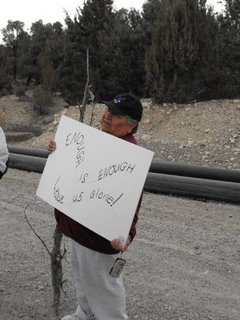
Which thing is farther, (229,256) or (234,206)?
(234,206)

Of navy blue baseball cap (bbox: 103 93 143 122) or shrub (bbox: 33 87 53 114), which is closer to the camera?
navy blue baseball cap (bbox: 103 93 143 122)

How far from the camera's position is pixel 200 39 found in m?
17.4

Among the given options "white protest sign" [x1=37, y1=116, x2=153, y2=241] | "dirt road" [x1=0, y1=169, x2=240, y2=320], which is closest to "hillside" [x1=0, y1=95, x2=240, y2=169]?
"dirt road" [x1=0, y1=169, x2=240, y2=320]

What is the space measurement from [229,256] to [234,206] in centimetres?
226

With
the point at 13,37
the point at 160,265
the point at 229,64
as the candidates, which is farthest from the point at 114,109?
the point at 13,37

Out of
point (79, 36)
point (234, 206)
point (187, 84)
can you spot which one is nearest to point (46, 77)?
point (79, 36)

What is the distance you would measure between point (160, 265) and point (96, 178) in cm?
218

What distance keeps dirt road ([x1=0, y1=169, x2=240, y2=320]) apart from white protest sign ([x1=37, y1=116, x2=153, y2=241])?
1.19 metres

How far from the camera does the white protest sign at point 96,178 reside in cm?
275

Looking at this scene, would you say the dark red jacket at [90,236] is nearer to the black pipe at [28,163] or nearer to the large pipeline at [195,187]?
the large pipeline at [195,187]

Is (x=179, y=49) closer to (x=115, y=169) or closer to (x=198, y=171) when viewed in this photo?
(x=198, y=171)

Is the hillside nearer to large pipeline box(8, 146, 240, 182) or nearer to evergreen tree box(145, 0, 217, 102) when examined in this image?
evergreen tree box(145, 0, 217, 102)

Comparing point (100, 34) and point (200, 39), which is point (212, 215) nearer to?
point (200, 39)

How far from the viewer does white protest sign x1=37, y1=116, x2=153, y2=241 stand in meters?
2.75
